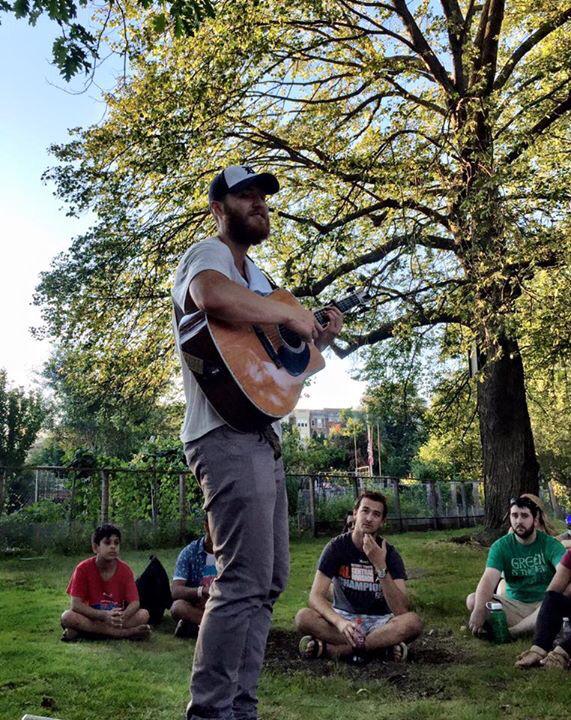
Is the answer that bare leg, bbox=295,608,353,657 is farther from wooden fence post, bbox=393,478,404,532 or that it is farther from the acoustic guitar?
wooden fence post, bbox=393,478,404,532

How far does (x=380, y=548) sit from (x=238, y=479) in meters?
3.37

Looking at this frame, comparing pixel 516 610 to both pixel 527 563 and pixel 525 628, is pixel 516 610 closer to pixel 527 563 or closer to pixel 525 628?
pixel 525 628

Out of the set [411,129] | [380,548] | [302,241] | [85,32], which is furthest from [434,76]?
[380,548]

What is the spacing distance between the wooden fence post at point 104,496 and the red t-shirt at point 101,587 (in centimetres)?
758

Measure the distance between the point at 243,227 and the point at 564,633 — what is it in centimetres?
378

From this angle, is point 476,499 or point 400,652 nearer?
point 400,652

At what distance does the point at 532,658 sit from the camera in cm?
468

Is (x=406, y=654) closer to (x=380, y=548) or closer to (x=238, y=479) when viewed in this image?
(x=380, y=548)

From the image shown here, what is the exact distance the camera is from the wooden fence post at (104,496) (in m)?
13.6

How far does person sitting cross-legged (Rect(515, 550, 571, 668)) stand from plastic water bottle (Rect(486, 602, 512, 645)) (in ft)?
2.43

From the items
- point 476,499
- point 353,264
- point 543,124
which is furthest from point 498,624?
point 476,499

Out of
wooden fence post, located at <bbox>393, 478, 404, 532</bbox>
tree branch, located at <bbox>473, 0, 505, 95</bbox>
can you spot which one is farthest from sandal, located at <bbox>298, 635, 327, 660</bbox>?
wooden fence post, located at <bbox>393, 478, 404, 532</bbox>

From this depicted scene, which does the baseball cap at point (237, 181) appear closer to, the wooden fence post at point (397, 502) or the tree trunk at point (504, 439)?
the tree trunk at point (504, 439)

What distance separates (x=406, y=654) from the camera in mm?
5195
